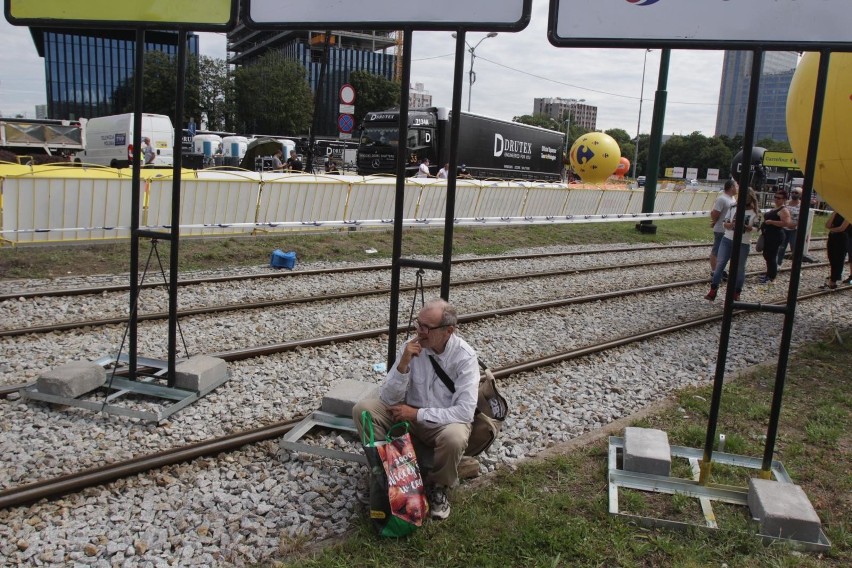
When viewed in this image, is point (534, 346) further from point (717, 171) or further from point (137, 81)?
point (717, 171)

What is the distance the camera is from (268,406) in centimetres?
543

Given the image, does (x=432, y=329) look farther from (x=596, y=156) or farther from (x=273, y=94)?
(x=273, y=94)

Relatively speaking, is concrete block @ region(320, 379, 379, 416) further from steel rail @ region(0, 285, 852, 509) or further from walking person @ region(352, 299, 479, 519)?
walking person @ region(352, 299, 479, 519)

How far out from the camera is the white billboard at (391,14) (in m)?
3.85

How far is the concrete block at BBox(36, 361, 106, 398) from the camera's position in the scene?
5168mm

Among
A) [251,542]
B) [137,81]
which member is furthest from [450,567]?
[137,81]

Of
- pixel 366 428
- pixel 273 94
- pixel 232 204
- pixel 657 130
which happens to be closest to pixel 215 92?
pixel 273 94

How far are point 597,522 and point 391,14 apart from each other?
131 inches

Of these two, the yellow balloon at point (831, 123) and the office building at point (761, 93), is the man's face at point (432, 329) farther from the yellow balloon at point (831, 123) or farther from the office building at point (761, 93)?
the yellow balloon at point (831, 123)

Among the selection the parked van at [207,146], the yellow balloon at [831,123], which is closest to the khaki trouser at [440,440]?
the yellow balloon at [831,123]

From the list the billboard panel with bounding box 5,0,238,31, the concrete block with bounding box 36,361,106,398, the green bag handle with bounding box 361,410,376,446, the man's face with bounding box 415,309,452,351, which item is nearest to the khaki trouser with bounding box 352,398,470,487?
the green bag handle with bounding box 361,410,376,446

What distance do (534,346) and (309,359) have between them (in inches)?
106

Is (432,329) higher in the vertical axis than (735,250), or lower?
lower

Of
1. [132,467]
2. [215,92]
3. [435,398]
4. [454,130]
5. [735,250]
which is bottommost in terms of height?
[132,467]
